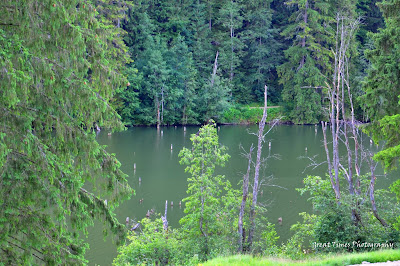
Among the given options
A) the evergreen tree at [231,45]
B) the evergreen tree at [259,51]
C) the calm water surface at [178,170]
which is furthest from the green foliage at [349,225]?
the evergreen tree at [259,51]

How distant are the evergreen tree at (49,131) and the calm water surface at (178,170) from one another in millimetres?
9131

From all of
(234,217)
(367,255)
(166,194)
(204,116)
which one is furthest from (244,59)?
(367,255)

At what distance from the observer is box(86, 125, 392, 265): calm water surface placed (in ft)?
64.9

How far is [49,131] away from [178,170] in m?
20.3

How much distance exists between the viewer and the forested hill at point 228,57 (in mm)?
46781

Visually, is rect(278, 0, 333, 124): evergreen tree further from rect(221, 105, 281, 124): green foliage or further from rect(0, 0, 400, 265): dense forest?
rect(0, 0, 400, 265): dense forest

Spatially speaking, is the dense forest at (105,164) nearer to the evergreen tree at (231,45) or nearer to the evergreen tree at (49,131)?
the evergreen tree at (49,131)

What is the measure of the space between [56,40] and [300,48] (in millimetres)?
45640

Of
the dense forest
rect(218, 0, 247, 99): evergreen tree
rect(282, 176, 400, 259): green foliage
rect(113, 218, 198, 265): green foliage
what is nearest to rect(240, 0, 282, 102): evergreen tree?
rect(218, 0, 247, 99): evergreen tree

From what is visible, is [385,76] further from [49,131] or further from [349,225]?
[49,131]

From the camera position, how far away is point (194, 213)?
1477cm

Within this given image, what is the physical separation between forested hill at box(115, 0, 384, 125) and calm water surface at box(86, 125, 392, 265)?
3357 mm

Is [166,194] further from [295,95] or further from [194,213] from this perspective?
[295,95]

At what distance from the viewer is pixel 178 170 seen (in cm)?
2742
